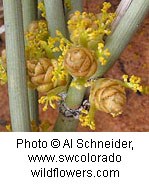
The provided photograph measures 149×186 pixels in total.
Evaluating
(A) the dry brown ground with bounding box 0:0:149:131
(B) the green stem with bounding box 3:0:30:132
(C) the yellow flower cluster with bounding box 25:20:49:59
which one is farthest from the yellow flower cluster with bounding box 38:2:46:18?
(A) the dry brown ground with bounding box 0:0:149:131

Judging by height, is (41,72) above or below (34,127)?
above

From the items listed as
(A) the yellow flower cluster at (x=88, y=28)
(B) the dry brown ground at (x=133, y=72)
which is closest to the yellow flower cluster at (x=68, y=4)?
(A) the yellow flower cluster at (x=88, y=28)

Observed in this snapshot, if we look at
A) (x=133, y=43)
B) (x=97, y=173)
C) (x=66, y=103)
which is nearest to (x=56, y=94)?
(x=66, y=103)

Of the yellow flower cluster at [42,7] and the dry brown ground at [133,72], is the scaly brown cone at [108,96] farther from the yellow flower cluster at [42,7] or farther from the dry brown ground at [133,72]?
the dry brown ground at [133,72]

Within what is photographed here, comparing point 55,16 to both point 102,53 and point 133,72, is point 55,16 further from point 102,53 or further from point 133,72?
point 133,72

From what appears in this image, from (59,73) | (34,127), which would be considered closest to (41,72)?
(59,73)

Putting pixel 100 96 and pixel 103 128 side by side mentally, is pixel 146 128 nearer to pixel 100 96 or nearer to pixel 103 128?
pixel 103 128

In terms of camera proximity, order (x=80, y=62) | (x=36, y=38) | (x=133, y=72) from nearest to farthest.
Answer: (x=80, y=62) → (x=36, y=38) → (x=133, y=72)
